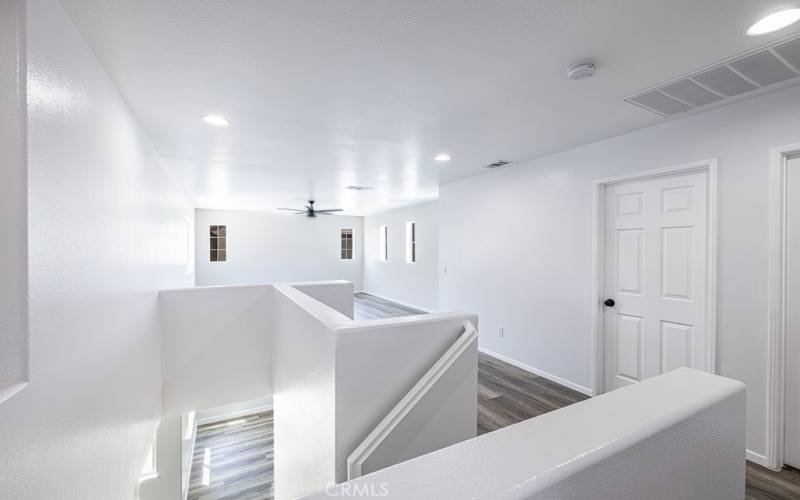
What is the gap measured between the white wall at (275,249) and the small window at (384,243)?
138 centimetres

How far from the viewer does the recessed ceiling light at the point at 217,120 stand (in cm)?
231

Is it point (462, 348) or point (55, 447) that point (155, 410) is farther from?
point (462, 348)

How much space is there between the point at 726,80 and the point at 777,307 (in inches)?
57.4

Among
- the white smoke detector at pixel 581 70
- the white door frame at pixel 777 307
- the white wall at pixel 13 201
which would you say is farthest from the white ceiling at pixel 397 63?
the white door frame at pixel 777 307

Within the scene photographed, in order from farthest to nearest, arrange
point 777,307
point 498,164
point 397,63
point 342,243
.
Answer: point 342,243
point 498,164
point 777,307
point 397,63

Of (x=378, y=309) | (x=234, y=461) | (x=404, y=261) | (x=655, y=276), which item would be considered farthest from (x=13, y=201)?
(x=404, y=261)

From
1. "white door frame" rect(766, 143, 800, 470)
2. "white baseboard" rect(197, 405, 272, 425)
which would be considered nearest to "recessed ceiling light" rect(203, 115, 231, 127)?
"white door frame" rect(766, 143, 800, 470)

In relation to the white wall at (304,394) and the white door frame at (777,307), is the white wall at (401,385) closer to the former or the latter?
the white wall at (304,394)

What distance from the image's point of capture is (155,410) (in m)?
2.80

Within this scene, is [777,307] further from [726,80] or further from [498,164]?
[498,164]

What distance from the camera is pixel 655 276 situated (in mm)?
2633

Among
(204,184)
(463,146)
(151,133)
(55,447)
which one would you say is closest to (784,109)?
(463,146)

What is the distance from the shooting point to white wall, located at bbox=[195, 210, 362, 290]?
838cm

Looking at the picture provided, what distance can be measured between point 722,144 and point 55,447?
4037 millimetres
